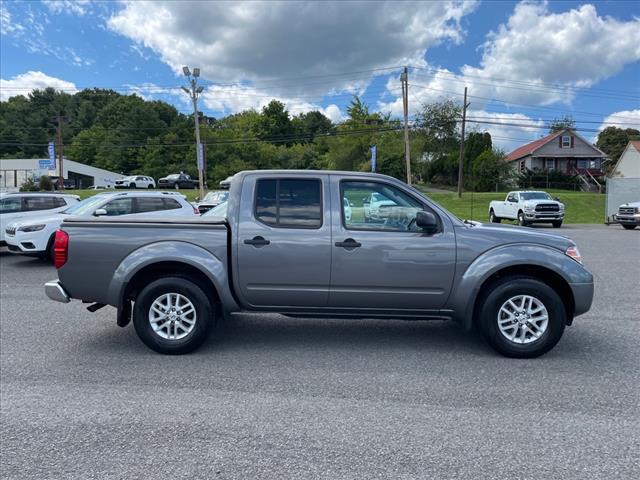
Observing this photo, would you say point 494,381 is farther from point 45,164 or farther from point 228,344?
point 45,164

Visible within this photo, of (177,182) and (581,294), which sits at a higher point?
(177,182)

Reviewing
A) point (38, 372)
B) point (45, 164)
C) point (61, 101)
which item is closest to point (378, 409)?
point (38, 372)

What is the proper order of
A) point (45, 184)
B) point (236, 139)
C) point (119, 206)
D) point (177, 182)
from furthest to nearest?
point (236, 139) < point (177, 182) < point (45, 184) < point (119, 206)

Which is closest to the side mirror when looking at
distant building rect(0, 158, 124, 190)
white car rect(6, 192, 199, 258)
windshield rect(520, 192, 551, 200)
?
white car rect(6, 192, 199, 258)

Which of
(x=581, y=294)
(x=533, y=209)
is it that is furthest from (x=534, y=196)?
(x=581, y=294)

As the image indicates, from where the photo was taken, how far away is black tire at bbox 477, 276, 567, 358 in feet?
14.7

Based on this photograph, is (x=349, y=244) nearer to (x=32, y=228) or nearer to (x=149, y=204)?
(x=149, y=204)

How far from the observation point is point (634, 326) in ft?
18.8

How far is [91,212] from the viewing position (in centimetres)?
1099

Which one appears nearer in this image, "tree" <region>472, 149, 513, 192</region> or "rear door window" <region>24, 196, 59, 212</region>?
"rear door window" <region>24, 196, 59, 212</region>

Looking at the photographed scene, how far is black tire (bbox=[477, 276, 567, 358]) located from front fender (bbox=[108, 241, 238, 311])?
2.65 meters

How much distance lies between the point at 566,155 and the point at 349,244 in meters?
61.7

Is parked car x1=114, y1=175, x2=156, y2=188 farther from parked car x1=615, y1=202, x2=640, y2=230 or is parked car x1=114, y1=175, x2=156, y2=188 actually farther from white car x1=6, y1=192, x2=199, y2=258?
parked car x1=615, y1=202, x2=640, y2=230

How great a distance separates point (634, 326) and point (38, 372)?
6.75m
